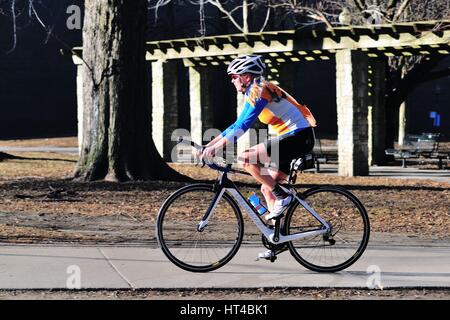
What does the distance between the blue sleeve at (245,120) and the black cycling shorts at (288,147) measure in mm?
296

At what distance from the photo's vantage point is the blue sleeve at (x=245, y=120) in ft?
26.1

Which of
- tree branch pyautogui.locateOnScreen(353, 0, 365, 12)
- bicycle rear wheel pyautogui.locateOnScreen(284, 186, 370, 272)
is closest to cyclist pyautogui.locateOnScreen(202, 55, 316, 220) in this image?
bicycle rear wheel pyautogui.locateOnScreen(284, 186, 370, 272)

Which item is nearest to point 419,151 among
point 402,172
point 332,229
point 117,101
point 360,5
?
point 402,172

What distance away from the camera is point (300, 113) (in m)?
8.22

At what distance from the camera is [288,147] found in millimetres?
8211

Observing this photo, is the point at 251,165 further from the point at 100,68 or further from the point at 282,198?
the point at 100,68

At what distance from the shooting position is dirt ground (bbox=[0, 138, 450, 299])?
7641mm

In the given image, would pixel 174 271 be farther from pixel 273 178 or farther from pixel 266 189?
pixel 273 178

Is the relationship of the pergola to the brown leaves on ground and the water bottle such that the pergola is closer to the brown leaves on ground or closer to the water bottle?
the brown leaves on ground

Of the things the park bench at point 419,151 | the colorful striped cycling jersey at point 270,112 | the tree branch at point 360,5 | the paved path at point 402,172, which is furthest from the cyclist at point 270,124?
the tree branch at point 360,5

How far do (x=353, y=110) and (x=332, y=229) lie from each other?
14475 mm

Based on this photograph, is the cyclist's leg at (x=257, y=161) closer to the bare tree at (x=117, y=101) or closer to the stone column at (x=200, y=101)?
the bare tree at (x=117, y=101)

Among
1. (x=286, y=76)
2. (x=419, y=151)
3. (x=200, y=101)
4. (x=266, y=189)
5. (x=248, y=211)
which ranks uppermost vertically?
(x=286, y=76)

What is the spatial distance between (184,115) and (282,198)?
37844 millimetres
